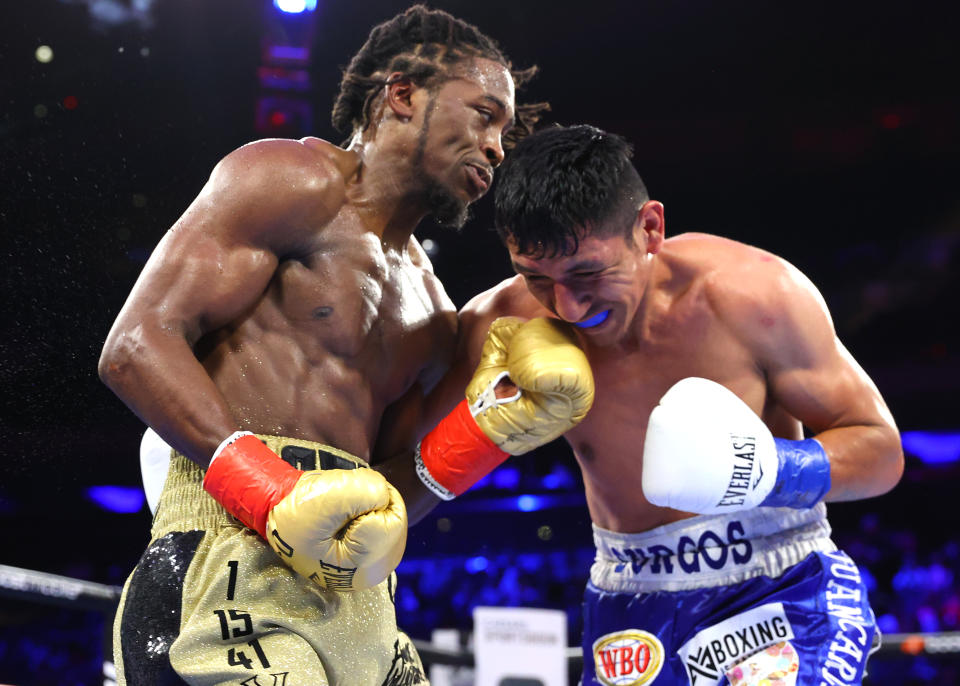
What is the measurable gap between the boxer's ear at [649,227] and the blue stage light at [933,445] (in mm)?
6404

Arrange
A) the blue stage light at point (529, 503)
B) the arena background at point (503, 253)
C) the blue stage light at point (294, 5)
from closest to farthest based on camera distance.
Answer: the arena background at point (503, 253) → the blue stage light at point (294, 5) → the blue stage light at point (529, 503)

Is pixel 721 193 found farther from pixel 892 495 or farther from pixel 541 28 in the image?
pixel 892 495

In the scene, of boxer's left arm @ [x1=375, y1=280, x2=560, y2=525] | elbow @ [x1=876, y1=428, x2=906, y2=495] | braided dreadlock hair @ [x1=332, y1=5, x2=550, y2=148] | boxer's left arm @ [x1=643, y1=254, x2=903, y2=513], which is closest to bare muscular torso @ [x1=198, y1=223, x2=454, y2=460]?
boxer's left arm @ [x1=375, y1=280, x2=560, y2=525]

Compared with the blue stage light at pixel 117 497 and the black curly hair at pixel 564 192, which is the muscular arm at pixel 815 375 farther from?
the blue stage light at pixel 117 497

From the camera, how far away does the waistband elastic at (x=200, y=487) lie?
5.24 ft

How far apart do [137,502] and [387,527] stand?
6.06 m

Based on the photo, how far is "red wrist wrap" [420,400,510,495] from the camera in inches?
69.8

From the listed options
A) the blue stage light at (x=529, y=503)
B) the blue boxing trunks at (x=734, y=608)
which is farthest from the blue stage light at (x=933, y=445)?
the blue boxing trunks at (x=734, y=608)

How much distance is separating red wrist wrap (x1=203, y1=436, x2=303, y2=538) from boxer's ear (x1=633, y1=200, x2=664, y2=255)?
840 millimetres

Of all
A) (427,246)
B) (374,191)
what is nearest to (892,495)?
(427,246)

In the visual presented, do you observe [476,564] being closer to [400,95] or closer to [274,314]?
[400,95]

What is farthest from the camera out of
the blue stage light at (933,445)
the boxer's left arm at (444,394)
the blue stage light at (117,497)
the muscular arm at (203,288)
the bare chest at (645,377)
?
the blue stage light at (933,445)

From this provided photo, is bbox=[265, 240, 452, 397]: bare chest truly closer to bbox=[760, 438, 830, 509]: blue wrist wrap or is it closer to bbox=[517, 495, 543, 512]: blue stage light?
bbox=[760, 438, 830, 509]: blue wrist wrap

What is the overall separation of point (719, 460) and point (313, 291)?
0.78 meters
